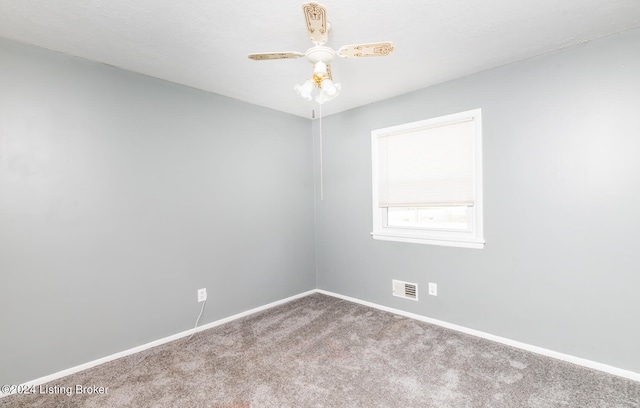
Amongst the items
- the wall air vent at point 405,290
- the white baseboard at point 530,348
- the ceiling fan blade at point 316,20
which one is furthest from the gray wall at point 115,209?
the ceiling fan blade at point 316,20

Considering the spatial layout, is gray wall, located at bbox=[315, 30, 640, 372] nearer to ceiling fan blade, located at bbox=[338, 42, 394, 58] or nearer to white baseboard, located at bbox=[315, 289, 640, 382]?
white baseboard, located at bbox=[315, 289, 640, 382]

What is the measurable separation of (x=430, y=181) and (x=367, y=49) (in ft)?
5.61

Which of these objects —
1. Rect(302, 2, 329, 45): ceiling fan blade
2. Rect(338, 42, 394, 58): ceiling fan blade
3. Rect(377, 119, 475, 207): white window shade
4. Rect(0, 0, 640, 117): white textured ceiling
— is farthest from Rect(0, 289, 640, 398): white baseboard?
Rect(302, 2, 329, 45): ceiling fan blade

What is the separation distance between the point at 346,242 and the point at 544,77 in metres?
2.48

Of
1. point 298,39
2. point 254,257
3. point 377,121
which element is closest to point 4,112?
A: point 298,39

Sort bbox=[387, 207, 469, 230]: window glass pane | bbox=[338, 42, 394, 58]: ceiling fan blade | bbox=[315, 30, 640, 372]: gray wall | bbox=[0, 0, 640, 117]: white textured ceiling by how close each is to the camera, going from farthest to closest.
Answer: bbox=[387, 207, 469, 230]: window glass pane < bbox=[315, 30, 640, 372]: gray wall < bbox=[0, 0, 640, 117]: white textured ceiling < bbox=[338, 42, 394, 58]: ceiling fan blade

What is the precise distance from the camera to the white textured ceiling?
1719mm

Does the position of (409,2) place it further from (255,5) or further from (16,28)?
(16,28)

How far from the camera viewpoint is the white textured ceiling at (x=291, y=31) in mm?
1719

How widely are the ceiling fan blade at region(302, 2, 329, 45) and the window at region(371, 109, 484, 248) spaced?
1.69 meters

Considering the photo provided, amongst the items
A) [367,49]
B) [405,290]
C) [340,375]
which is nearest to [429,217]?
[405,290]

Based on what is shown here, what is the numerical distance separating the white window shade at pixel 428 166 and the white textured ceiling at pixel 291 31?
1.91ft

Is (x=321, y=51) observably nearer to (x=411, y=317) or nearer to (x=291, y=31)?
(x=291, y=31)

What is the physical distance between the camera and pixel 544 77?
2318mm
